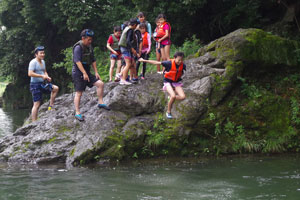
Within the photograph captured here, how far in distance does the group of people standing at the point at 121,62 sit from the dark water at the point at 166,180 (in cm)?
162

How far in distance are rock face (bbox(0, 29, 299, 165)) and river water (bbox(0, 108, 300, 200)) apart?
375 mm

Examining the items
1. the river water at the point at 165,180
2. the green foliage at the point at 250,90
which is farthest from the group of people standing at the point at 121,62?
the green foliage at the point at 250,90

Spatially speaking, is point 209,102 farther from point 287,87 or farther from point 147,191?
point 147,191

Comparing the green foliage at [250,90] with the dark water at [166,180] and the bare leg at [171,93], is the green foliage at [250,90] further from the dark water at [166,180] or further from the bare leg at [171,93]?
the bare leg at [171,93]

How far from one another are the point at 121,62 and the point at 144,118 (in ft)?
8.61

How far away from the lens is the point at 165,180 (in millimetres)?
6352

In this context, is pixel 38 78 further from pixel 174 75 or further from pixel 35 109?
pixel 174 75

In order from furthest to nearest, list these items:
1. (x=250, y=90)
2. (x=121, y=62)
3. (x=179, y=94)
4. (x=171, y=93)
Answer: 1. (x=121, y=62)
2. (x=250, y=90)
3. (x=179, y=94)
4. (x=171, y=93)

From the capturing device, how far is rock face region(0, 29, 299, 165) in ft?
26.0

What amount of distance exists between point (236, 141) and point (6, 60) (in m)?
21.9

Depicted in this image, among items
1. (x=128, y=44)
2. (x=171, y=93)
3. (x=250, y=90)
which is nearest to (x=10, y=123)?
(x=128, y=44)

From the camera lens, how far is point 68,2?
69.2ft

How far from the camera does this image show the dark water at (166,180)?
5.58m

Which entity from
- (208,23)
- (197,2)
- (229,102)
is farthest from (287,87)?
(208,23)
